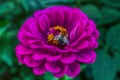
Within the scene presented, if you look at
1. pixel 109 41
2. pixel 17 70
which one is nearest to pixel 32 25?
pixel 109 41

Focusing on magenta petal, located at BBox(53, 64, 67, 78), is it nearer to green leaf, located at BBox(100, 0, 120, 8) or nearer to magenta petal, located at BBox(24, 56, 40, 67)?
magenta petal, located at BBox(24, 56, 40, 67)

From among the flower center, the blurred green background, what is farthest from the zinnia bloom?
the blurred green background

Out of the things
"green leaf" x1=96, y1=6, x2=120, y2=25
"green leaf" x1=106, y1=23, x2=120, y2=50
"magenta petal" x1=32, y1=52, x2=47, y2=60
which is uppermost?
"magenta petal" x1=32, y1=52, x2=47, y2=60

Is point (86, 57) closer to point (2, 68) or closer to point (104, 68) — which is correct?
point (104, 68)

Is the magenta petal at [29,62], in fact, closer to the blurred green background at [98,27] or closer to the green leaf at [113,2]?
the blurred green background at [98,27]

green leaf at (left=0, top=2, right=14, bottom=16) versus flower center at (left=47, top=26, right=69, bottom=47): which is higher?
flower center at (left=47, top=26, right=69, bottom=47)

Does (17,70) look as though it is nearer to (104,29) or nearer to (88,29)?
(104,29)

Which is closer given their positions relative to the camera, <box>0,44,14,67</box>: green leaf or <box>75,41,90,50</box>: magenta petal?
<box>75,41,90,50</box>: magenta petal
